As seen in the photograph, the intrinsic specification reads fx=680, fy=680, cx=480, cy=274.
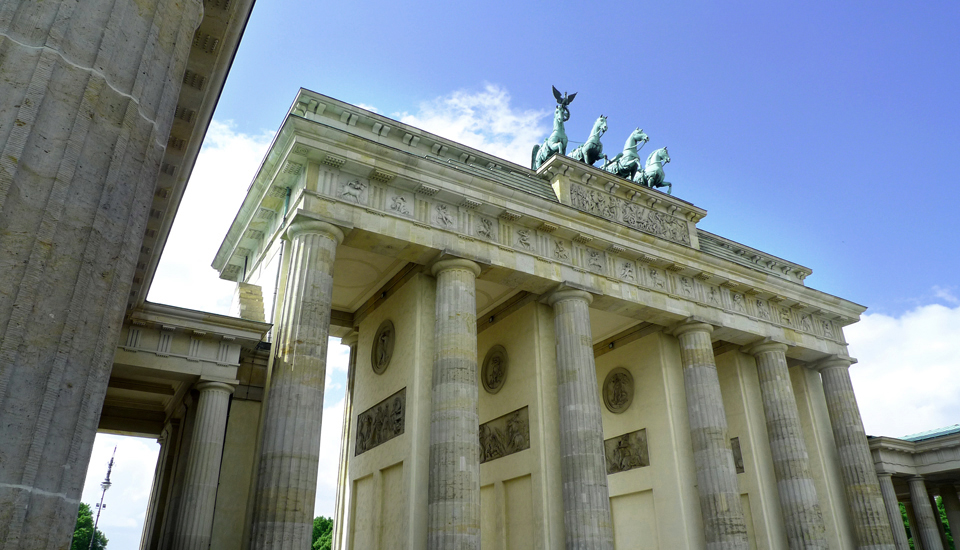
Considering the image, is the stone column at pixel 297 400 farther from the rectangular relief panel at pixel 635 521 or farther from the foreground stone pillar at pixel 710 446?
the rectangular relief panel at pixel 635 521

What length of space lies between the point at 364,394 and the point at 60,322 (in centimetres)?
1860

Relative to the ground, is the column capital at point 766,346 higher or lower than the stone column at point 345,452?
higher

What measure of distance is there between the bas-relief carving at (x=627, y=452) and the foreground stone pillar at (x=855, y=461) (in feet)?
28.2

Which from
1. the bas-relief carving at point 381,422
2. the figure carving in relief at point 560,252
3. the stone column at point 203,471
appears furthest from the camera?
the figure carving in relief at point 560,252

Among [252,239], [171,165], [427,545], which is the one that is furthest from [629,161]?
[171,165]

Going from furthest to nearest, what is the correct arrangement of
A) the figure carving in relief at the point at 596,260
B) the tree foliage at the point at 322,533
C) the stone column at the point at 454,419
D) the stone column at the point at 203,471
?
the tree foliage at the point at 322,533
the figure carving in relief at the point at 596,260
the stone column at the point at 454,419
the stone column at the point at 203,471

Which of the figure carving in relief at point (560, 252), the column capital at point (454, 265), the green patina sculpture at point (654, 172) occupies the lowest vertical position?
the column capital at point (454, 265)

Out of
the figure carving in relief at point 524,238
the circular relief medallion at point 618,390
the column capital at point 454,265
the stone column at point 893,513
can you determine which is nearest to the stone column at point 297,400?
the column capital at point 454,265

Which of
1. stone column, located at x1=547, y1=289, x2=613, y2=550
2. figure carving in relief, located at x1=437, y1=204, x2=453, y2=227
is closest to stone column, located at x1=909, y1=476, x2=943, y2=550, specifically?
stone column, located at x1=547, y1=289, x2=613, y2=550

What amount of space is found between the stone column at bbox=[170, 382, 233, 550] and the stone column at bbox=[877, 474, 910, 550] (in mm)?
24691

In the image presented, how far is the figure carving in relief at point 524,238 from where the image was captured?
21281mm

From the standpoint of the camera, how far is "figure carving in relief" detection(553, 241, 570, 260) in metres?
21.8

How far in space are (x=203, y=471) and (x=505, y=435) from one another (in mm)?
10056

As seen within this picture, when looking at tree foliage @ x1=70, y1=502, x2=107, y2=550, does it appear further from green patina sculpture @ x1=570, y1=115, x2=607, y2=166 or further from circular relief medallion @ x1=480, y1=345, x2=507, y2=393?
green patina sculpture @ x1=570, y1=115, x2=607, y2=166
